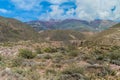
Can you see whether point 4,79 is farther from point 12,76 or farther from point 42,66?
point 42,66

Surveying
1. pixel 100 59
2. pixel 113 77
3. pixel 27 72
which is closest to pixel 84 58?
pixel 100 59

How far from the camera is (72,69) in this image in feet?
39.9

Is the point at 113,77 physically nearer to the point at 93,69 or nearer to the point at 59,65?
the point at 93,69

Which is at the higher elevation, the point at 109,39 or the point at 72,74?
the point at 72,74

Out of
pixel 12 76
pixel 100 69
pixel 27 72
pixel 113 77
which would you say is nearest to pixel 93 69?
pixel 100 69

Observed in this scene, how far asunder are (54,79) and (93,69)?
425 centimetres

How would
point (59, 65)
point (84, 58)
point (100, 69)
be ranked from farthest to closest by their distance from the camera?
point (84, 58) < point (59, 65) < point (100, 69)

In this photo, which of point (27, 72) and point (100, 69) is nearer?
point (27, 72)

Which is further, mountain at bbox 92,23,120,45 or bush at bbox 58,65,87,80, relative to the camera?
mountain at bbox 92,23,120,45

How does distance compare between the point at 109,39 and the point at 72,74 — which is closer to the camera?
the point at 72,74

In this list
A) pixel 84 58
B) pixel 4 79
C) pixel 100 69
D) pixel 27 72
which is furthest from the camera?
pixel 84 58

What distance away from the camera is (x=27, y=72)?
11.9m

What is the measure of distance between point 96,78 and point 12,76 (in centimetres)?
374

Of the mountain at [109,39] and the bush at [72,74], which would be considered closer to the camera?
the bush at [72,74]
